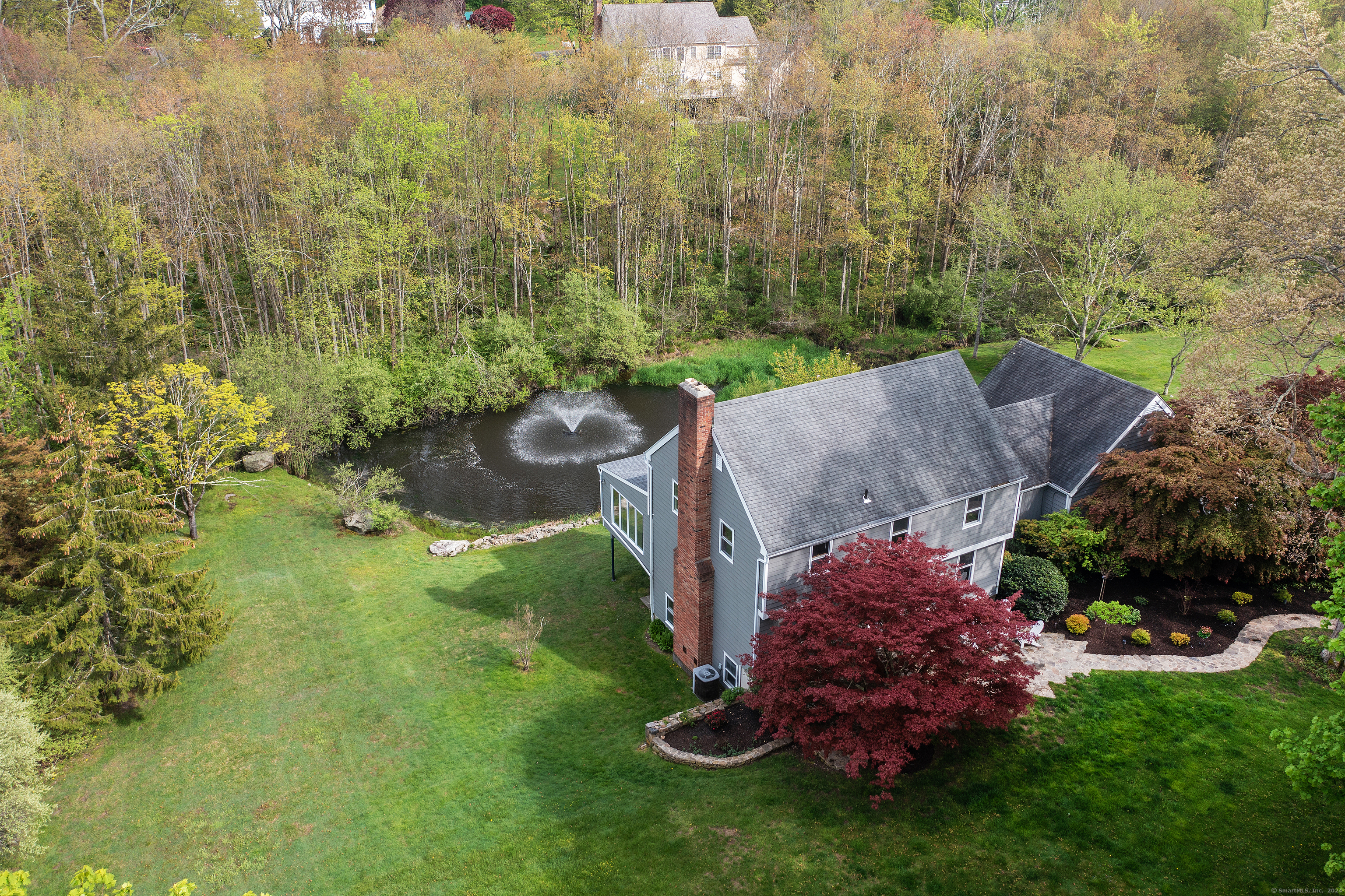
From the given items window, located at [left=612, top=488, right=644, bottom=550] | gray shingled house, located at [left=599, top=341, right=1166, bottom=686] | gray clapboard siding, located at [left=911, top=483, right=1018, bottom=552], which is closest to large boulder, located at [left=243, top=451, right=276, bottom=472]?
window, located at [left=612, top=488, right=644, bottom=550]

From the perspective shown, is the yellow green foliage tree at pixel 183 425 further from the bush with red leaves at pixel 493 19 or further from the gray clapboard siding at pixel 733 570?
the bush with red leaves at pixel 493 19

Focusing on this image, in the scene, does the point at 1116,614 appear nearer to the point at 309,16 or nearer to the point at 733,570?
the point at 733,570

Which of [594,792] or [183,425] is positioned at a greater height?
[183,425]

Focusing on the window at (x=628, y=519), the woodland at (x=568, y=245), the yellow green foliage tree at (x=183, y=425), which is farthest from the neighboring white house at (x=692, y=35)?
the window at (x=628, y=519)

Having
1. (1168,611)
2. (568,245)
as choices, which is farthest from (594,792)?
(568,245)

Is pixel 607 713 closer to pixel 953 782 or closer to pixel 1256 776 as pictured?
pixel 953 782
